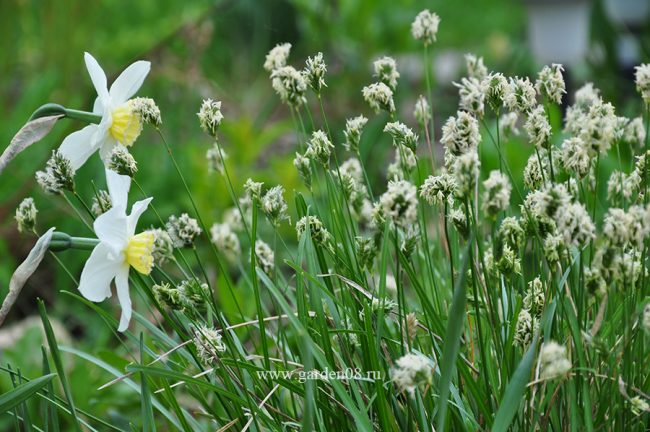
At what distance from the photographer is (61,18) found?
143 inches

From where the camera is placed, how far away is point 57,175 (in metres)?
1.00

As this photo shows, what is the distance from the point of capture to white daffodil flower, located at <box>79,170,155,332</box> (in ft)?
3.19

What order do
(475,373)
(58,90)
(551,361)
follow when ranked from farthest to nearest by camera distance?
(58,90) → (475,373) → (551,361)

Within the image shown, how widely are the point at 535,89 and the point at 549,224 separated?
178 mm

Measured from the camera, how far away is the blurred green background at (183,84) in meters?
2.70

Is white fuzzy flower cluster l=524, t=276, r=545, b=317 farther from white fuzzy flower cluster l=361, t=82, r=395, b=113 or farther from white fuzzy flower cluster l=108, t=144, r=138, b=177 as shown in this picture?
white fuzzy flower cluster l=108, t=144, r=138, b=177

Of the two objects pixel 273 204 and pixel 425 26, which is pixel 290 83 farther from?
pixel 425 26

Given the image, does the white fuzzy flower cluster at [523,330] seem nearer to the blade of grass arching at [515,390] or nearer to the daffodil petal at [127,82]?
the blade of grass arching at [515,390]

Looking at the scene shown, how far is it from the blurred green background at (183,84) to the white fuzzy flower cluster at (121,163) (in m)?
0.45

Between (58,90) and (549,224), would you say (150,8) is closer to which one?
(58,90)

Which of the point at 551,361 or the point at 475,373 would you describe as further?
the point at 475,373

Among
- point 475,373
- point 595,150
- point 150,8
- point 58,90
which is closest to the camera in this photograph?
point 595,150

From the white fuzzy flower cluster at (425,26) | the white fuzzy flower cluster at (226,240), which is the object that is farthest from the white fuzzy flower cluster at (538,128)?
the white fuzzy flower cluster at (226,240)

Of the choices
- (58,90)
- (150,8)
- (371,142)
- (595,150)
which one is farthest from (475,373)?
(150,8)
